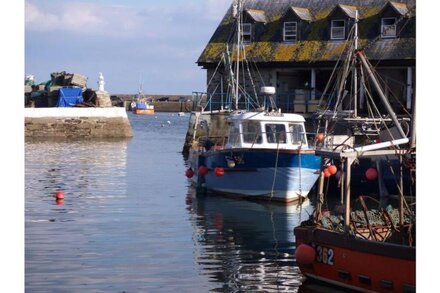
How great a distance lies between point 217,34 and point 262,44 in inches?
126

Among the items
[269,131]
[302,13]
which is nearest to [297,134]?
[269,131]

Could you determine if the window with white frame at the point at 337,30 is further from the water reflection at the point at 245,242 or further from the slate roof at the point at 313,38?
the water reflection at the point at 245,242

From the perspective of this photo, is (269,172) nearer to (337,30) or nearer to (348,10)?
(337,30)

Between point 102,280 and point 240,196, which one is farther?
point 240,196

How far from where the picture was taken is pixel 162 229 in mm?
18953

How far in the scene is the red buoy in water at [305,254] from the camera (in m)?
12.6

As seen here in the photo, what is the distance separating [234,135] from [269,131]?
3.88 feet

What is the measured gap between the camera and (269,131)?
23.4 m

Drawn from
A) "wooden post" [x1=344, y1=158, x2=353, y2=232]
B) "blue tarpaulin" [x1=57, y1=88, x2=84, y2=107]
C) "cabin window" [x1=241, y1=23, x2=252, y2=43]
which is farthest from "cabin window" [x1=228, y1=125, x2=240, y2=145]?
"blue tarpaulin" [x1=57, y1=88, x2=84, y2=107]

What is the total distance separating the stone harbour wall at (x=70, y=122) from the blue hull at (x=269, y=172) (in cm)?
2873

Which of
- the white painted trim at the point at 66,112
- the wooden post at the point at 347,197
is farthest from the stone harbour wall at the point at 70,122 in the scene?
the wooden post at the point at 347,197
